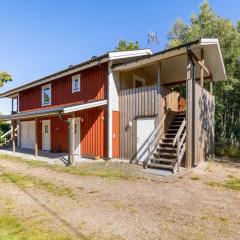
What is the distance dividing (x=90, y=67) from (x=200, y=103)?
631 cm

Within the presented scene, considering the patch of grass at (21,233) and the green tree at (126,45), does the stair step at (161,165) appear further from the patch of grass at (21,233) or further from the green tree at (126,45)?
the green tree at (126,45)

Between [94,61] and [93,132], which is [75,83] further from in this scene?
[93,132]

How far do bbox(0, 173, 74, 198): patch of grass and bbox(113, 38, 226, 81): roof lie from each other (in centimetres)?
684

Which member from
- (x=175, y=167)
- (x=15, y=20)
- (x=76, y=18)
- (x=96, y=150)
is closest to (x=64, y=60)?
(x=76, y=18)

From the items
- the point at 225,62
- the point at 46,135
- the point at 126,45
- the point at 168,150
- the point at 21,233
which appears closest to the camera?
the point at 21,233

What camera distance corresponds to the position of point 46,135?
1630 cm

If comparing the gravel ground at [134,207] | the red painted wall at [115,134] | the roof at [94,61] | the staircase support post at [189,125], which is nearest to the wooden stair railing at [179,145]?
the staircase support post at [189,125]

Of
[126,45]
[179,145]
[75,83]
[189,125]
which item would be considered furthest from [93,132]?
[126,45]

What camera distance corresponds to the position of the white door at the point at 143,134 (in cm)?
1097

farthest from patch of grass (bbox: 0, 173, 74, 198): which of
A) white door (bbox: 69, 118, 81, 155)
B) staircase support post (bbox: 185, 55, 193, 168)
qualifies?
staircase support post (bbox: 185, 55, 193, 168)

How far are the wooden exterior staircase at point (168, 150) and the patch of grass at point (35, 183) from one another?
394cm

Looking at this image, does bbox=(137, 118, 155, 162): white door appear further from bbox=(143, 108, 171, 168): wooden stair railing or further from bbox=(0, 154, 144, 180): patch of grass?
bbox=(0, 154, 144, 180): patch of grass

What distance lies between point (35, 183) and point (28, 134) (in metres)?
11.8

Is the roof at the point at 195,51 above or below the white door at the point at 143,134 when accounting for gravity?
above
